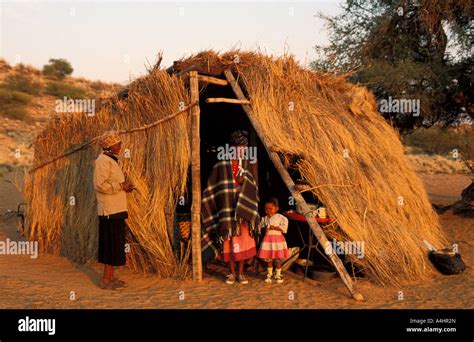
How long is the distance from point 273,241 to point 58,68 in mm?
37064

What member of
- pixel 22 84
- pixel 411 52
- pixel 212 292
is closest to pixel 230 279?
pixel 212 292

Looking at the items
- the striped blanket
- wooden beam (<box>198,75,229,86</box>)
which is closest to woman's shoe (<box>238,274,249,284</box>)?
the striped blanket

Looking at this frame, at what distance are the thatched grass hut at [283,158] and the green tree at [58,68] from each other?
33.0m

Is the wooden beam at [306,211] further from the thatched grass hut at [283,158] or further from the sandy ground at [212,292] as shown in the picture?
the sandy ground at [212,292]

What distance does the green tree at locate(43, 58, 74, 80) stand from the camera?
37.4 meters

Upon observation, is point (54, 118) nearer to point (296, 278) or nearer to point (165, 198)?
point (165, 198)

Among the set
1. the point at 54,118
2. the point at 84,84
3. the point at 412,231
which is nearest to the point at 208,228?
the point at 412,231

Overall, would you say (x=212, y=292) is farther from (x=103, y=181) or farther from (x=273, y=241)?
(x=103, y=181)

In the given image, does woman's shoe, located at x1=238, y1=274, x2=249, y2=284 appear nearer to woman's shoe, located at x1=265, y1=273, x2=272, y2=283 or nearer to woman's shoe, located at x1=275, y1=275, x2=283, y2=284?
woman's shoe, located at x1=265, y1=273, x2=272, y2=283

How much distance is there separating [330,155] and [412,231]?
1.56 m

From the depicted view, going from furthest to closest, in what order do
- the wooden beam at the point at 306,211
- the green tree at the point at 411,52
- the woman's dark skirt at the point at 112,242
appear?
the green tree at the point at 411,52 → the woman's dark skirt at the point at 112,242 → the wooden beam at the point at 306,211

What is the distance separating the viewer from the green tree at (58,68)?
37438mm

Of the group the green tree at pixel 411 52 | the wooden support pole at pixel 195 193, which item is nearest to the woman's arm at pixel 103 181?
the wooden support pole at pixel 195 193

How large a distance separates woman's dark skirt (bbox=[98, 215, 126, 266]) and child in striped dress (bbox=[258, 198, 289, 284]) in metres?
1.65
